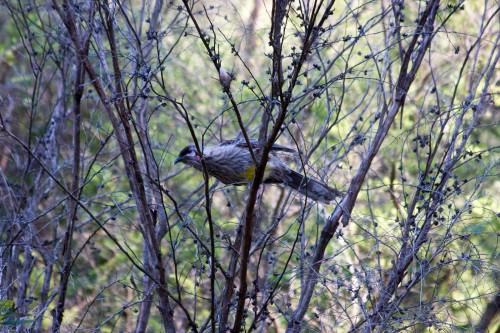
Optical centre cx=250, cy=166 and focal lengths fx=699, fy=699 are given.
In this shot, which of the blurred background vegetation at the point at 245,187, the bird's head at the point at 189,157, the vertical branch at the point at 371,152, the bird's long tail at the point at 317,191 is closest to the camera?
the blurred background vegetation at the point at 245,187

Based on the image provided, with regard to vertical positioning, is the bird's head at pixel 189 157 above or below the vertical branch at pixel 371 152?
above

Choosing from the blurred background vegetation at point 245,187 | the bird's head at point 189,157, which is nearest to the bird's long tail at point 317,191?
the blurred background vegetation at point 245,187

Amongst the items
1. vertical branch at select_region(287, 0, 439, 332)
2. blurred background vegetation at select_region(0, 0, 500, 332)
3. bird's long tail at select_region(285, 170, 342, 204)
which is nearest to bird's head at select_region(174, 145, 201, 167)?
blurred background vegetation at select_region(0, 0, 500, 332)

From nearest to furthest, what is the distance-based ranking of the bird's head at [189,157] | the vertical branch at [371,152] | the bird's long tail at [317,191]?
the vertical branch at [371,152]
the bird's long tail at [317,191]
the bird's head at [189,157]

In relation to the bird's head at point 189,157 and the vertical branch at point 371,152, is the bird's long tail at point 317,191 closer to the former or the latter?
the vertical branch at point 371,152

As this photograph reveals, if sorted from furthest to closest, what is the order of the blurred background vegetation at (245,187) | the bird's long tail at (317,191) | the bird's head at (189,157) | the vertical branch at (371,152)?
the bird's head at (189,157), the bird's long tail at (317,191), the vertical branch at (371,152), the blurred background vegetation at (245,187)

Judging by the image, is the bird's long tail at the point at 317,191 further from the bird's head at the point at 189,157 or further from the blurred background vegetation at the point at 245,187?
the bird's head at the point at 189,157

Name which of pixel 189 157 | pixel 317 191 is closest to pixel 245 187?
pixel 189 157

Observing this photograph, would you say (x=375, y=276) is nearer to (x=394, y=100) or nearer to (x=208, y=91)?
(x=394, y=100)

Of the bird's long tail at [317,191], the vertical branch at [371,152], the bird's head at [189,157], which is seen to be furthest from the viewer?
the bird's head at [189,157]

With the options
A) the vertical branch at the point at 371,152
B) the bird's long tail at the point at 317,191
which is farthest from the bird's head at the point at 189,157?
the vertical branch at the point at 371,152

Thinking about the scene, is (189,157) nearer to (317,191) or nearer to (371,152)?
(317,191)

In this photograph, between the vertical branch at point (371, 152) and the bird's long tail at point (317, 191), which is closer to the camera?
the vertical branch at point (371, 152)

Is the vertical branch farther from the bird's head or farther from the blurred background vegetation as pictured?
the bird's head
